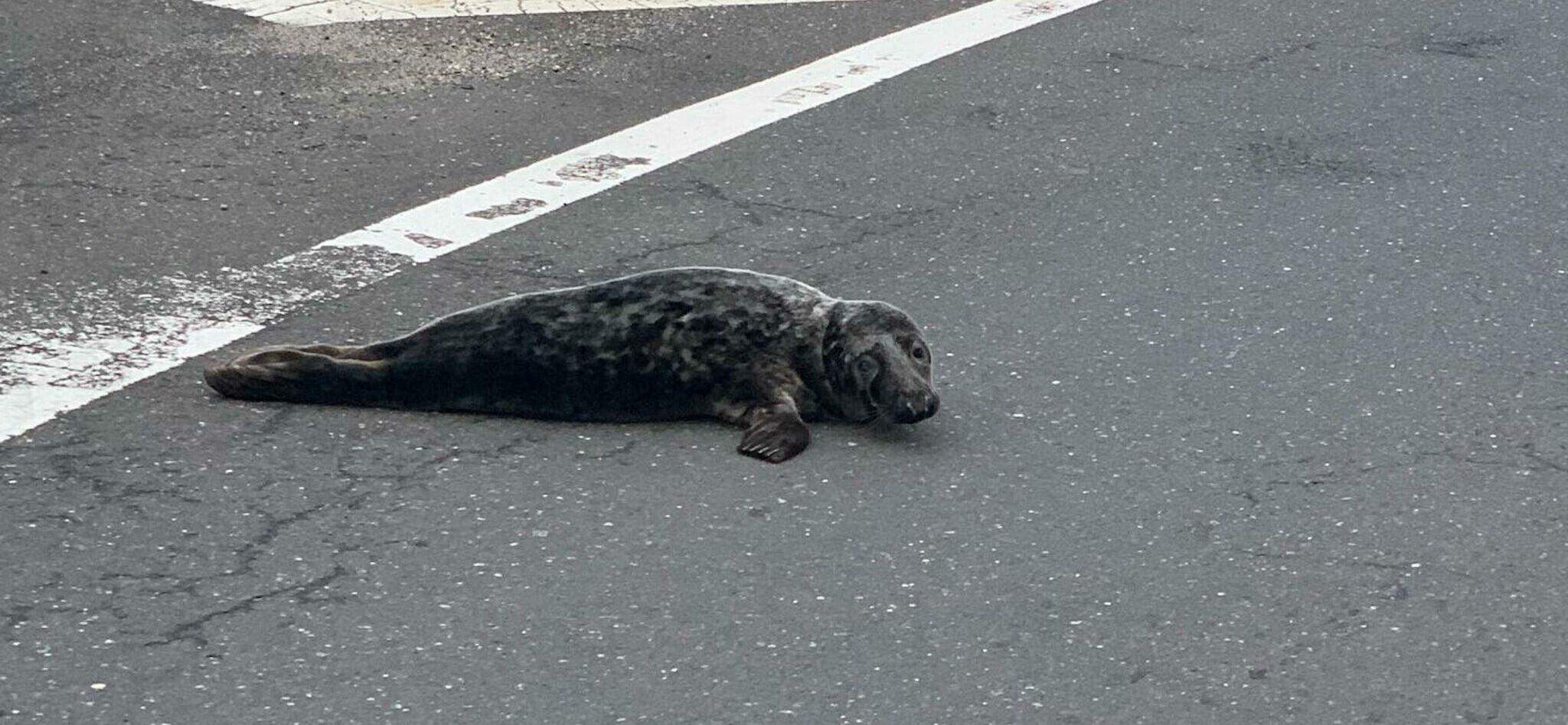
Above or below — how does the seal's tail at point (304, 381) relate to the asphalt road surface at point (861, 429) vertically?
above

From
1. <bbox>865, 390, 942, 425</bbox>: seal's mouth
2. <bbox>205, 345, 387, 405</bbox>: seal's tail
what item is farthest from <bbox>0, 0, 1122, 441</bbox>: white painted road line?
<bbox>865, 390, 942, 425</bbox>: seal's mouth

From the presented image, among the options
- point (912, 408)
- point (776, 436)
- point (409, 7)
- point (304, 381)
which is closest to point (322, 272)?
point (304, 381)

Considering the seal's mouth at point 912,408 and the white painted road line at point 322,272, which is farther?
the white painted road line at point 322,272

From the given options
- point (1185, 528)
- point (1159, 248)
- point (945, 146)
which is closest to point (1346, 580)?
point (1185, 528)

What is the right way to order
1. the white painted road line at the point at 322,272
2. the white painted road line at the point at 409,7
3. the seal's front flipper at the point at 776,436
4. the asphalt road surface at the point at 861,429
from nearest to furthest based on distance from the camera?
the asphalt road surface at the point at 861,429, the seal's front flipper at the point at 776,436, the white painted road line at the point at 322,272, the white painted road line at the point at 409,7

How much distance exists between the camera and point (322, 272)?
6324 millimetres

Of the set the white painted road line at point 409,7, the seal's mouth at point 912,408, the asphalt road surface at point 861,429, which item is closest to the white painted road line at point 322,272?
the asphalt road surface at point 861,429

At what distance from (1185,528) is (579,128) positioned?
11.1ft

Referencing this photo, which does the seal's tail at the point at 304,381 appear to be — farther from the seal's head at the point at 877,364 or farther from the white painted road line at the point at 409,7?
the white painted road line at the point at 409,7

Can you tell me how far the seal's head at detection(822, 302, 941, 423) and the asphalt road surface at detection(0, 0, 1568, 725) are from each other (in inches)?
4.1

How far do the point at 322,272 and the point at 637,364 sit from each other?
1.33 m

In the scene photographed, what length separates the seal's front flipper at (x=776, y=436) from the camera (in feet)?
17.2

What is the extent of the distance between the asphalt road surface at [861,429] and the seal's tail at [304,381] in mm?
56

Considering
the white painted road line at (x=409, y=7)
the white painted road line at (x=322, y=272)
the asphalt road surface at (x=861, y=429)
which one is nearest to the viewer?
the asphalt road surface at (x=861, y=429)
